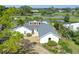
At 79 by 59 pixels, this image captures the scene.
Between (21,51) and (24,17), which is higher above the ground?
(24,17)

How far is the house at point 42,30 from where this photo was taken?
167 cm

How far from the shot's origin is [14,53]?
5.54 ft

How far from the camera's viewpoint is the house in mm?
1665

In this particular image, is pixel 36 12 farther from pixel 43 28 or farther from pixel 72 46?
pixel 72 46

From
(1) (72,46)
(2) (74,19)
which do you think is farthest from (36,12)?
(1) (72,46)

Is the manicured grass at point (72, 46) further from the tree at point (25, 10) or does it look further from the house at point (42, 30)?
the tree at point (25, 10)

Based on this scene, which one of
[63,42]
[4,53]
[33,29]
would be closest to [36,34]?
[33,29]

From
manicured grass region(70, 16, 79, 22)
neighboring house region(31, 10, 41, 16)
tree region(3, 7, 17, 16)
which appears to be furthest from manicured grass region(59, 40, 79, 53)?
tree region(3, 7, 17, 16)

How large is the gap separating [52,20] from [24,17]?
0.30 metres

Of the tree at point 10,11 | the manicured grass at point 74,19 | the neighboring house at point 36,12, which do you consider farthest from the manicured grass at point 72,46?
the tree at point 10,11
